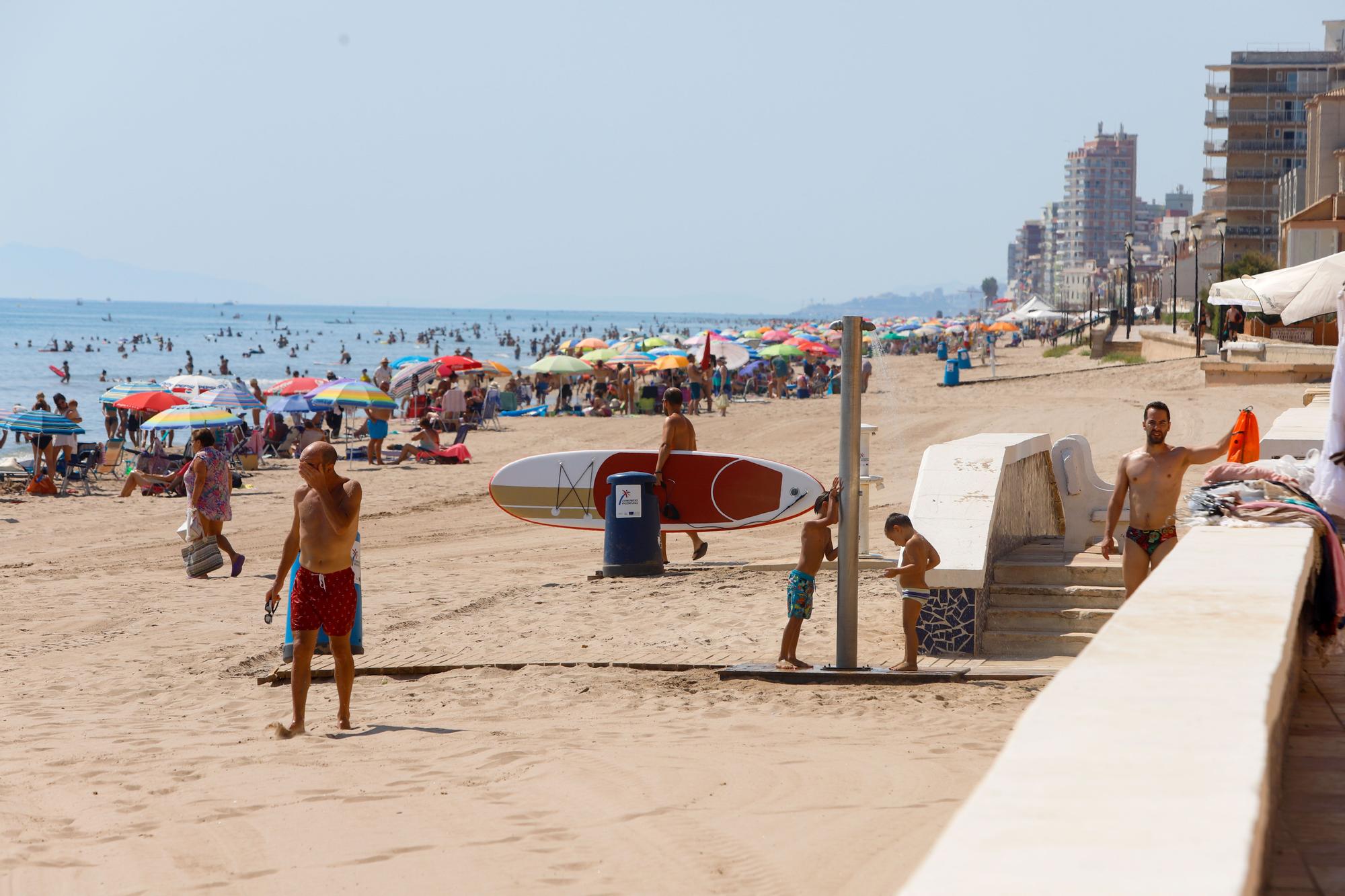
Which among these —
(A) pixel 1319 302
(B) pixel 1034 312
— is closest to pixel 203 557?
(A) pixel 1319 302

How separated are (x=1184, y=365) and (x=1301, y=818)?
88.3 feet

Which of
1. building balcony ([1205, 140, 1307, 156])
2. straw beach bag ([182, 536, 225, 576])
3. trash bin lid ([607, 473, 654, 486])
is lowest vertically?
straw beach bag ([182, 536, 225, 576])

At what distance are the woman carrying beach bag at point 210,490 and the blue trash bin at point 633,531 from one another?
11.1 ft

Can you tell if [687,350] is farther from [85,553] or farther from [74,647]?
[74,647]

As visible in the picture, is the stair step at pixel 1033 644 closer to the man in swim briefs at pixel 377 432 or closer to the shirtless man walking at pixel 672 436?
the shirtless man walking at pixel 672 436

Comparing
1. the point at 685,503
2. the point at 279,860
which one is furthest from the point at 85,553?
the point at 279,860

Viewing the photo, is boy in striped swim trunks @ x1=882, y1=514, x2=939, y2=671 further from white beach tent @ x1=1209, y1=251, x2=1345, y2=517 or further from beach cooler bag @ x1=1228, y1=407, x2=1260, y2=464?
white beach tent @ x1=1209, y1=251, x2=1345, y2=517

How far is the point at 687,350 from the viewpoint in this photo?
41281 mm

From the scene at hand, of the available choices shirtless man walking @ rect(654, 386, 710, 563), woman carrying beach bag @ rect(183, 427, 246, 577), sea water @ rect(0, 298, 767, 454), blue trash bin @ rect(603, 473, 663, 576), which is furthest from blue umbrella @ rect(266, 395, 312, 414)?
blue trash bin @ rect(603, 473, 663, 576)

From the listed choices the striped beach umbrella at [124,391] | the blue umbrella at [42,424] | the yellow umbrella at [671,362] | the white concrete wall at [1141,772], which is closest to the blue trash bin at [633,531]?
the white concrete wall at [1141,772]

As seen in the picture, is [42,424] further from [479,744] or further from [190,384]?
[479,744]

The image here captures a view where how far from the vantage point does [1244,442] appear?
23.6ft

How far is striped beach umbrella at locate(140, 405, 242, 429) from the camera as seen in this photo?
18.2 meters

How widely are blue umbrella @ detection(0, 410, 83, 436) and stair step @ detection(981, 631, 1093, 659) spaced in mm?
14868
